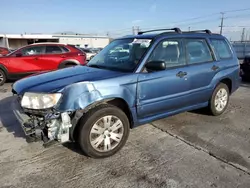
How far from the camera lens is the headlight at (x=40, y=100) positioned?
2.83m

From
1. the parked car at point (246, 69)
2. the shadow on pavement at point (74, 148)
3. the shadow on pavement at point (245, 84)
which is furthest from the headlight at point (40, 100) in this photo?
the parked car at point (246, 69)

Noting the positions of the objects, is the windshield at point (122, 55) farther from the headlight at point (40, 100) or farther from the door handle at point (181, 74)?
the headlight at point (40, 100)

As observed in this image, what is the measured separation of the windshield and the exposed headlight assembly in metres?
1.15

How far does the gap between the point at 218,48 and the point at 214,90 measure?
0.90 meters

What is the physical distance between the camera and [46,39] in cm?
4450

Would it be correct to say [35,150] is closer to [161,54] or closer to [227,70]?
[161,54]

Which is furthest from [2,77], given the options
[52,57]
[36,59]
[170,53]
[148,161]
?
[148,161]

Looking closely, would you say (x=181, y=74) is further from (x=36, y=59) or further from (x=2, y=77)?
(x=2, y=77)

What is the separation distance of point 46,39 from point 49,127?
4565 cm

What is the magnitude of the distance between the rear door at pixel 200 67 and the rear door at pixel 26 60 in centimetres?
682

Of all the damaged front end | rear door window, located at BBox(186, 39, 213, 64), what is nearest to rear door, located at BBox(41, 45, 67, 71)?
rear door window, located at BBox(186, 39, 213, 64)

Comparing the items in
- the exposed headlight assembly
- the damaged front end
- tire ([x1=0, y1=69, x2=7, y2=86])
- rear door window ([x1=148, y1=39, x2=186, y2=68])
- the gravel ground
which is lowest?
the gravel ground

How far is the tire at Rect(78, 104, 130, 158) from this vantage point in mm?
2949

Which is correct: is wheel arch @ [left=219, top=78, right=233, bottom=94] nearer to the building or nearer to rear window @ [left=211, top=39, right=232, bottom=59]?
rear window @ [left=211, top=39, right=232, bottom=59]
